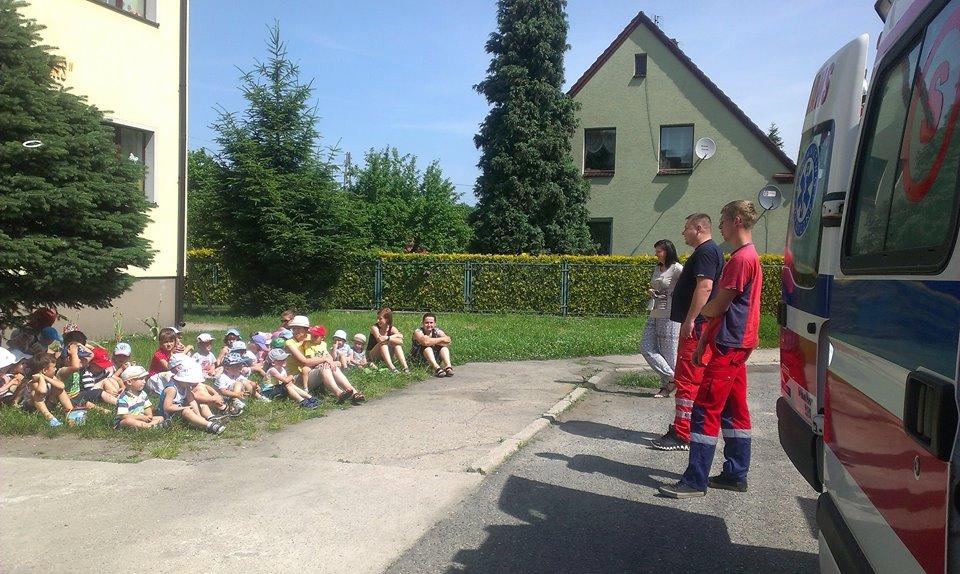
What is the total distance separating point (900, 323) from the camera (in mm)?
2178

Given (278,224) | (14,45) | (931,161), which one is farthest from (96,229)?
(931,161)

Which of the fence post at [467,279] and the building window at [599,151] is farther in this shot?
the building window at [599,151]

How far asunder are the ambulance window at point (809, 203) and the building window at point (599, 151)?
21391 millimetres

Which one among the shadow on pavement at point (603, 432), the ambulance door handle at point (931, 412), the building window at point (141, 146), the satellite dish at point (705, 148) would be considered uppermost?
the satellite dish at point (705, 148)

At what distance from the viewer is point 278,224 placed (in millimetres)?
17797

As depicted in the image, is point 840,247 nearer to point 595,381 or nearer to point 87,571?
point 87,571

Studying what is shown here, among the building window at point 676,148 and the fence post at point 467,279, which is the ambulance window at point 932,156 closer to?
the fence post at point 467,279

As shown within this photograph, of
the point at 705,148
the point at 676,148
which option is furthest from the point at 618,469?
the point at 676,148

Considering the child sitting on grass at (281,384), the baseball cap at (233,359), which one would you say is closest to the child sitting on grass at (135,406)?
the baseball cap at (233,359)

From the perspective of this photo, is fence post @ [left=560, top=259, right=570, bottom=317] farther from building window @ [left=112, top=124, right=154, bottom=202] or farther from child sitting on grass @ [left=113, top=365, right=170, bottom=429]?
child sitting on grass @ [left=113, top=365, right=170, bottom=429]

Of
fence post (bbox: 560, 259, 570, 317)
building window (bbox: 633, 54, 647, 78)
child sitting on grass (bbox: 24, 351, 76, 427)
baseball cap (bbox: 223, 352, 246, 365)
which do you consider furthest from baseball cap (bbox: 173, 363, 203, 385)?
building window (bbox: 633, 54, 647, 78)

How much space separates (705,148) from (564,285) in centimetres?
791

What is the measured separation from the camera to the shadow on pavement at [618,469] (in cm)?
575

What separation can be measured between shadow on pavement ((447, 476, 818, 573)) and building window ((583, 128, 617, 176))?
869 inches
